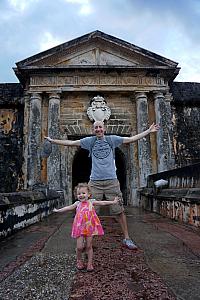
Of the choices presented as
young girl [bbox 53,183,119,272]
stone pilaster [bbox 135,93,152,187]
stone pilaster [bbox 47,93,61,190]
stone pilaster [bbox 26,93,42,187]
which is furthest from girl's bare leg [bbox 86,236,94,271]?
stone pilaster [bbox 135,93,152,187]

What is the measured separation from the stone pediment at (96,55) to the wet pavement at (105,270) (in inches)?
379

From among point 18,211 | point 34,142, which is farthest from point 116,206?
point 34,142

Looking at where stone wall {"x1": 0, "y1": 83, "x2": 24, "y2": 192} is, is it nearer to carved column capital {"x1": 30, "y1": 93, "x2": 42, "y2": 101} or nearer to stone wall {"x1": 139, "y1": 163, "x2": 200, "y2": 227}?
carved column capital {"x1": 30, "y1": 93, "x2": 42, "y2": 101}

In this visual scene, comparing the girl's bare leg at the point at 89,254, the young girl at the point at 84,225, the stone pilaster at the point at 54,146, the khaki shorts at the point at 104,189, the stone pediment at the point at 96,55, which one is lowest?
the girl's bare leg at the point at 89,254

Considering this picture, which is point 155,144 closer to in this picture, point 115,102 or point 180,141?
point 180,141

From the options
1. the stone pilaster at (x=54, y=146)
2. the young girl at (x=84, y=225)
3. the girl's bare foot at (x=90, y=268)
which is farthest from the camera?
the stone pilaster at (x=54, y=146)

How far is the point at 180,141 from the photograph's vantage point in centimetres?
1270

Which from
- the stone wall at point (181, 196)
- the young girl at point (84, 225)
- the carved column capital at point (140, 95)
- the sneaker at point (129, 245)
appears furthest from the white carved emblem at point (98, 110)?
the young girl at point (84, 225)

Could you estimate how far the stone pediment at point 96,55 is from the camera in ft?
39.2

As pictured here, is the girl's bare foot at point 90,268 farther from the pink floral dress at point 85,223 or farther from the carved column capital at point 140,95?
the carved column capital at point 140,95

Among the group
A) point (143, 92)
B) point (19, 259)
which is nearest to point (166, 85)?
point (143, 92)

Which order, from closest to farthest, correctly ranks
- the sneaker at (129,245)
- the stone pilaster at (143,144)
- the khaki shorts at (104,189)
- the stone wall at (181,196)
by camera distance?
the sneaker at (129,245)
the khaki shorts at (104,189)
the stone wall at (181,196)
the stone pilaster at (143,144)

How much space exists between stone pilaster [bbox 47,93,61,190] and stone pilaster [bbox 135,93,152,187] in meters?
3.37

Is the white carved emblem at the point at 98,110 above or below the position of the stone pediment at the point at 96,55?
below
